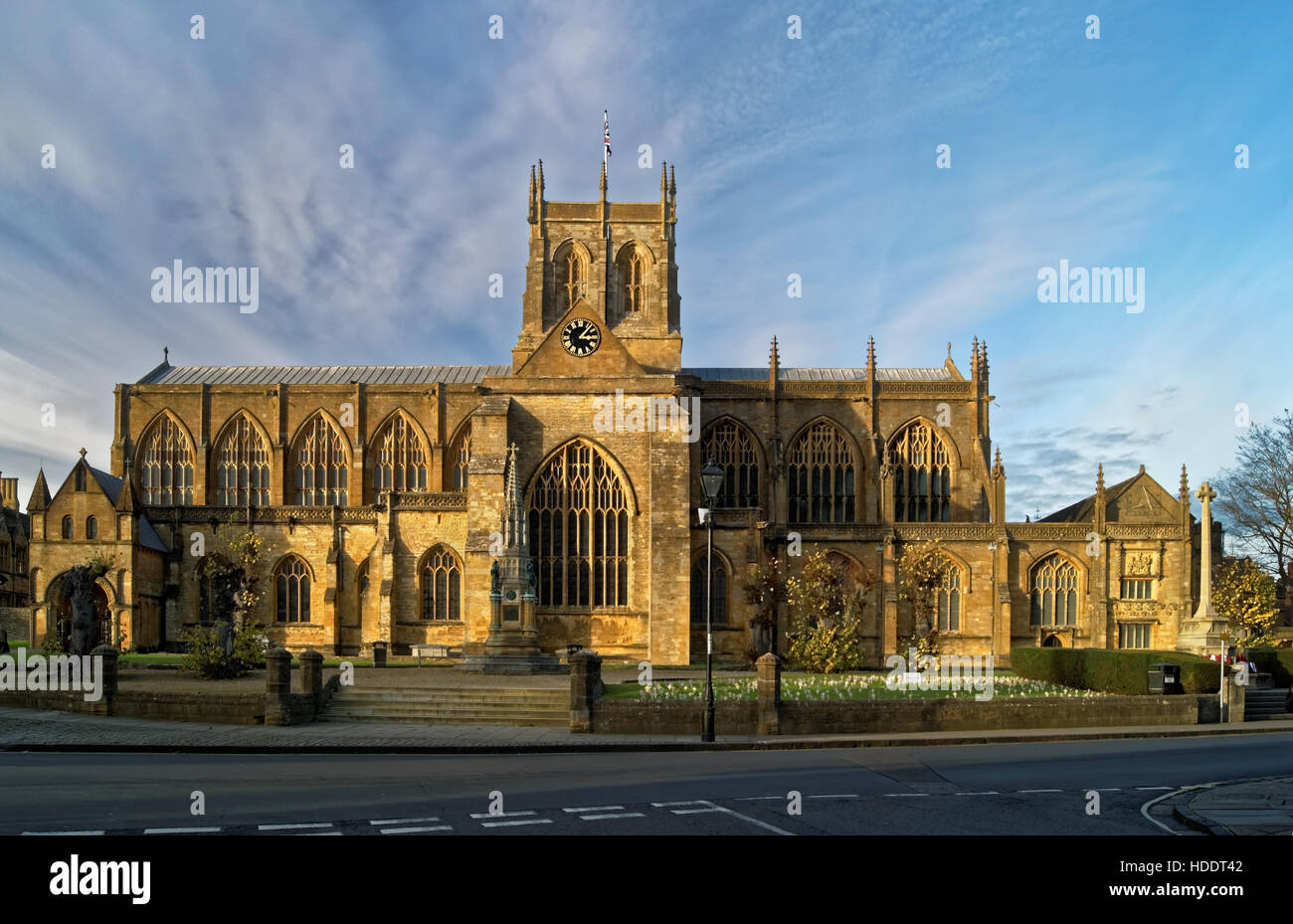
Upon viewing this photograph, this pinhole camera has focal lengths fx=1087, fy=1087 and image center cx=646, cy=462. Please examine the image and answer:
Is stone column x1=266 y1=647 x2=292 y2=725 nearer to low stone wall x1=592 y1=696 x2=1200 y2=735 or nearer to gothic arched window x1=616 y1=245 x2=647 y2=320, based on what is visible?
low stone wall x1=592 y1=696 x2=1200 y2=735

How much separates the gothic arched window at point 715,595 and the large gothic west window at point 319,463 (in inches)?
723

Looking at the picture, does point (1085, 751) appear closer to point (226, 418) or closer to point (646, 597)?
point (646, 597)

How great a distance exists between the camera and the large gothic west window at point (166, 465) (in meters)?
51.9

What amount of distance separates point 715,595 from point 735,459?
8602 millimetres

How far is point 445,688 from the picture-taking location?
1025 inches

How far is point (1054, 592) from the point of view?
45500 millimetres

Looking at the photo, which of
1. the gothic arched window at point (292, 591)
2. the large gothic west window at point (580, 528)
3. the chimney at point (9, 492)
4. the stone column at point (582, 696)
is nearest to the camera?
the stone column at point (582, 696)

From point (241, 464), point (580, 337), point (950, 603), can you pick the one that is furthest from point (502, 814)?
point (241, 464)

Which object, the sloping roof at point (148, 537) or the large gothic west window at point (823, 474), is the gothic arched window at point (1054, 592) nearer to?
the large gothic west window at point (823, 474)

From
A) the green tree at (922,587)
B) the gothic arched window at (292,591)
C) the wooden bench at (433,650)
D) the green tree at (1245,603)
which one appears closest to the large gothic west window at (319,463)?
the gothic arched window at (292,591)

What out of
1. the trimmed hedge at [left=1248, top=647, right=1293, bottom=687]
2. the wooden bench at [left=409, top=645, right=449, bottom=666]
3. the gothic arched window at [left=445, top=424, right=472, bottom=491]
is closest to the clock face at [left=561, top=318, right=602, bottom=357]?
the gothic arched window at [left=445, top=424, right=472, bottom=491]

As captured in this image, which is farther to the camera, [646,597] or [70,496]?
[70,496]
